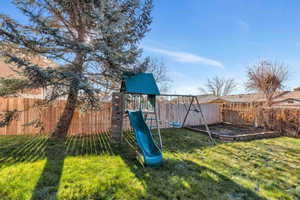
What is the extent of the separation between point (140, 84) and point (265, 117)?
7.87m

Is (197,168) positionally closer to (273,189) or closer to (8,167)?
(273,189)

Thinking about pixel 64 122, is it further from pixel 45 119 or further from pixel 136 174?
pixel 136 174

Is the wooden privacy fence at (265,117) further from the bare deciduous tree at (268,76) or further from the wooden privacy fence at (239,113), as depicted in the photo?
the bare deciduous tree at (268,76)

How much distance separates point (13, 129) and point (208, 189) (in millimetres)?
7043

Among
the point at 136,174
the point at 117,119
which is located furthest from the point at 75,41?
the point at 136,174

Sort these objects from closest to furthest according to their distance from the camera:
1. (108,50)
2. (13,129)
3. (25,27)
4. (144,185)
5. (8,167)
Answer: (144,185)
(8,167)
(108,50)
(25,27)
(13,129)

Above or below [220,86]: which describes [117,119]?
below

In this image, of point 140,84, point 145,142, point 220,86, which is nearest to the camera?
point 145,142

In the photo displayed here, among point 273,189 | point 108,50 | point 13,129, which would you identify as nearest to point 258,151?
point 273,189

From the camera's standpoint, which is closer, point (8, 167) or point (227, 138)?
point (8, 167)

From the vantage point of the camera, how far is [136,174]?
267cm

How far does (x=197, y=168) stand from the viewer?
3.03 metres

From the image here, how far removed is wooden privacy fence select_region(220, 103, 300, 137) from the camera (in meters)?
6.92

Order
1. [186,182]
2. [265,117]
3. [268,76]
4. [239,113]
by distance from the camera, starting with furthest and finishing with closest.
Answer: [268,76], [239,113], [265,117], [186,182]
